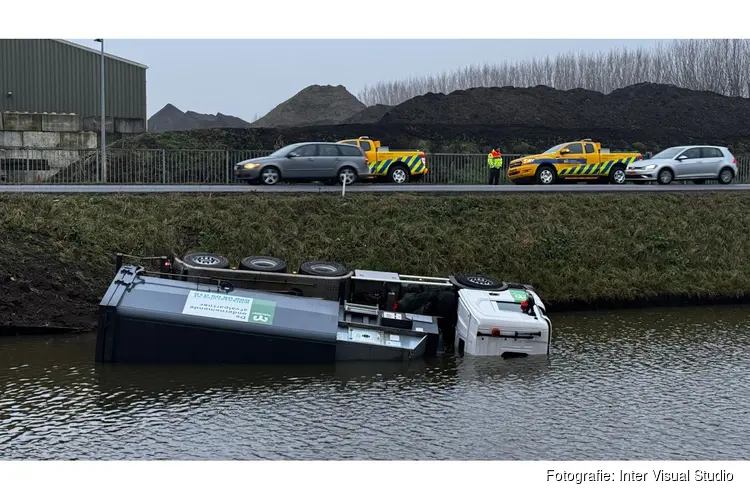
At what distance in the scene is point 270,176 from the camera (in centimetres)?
2636

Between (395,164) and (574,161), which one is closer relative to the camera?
(395,164)

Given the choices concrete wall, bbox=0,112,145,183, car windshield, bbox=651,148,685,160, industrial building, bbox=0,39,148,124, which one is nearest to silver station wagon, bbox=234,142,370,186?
car windshield, bbox=651,148,685,160

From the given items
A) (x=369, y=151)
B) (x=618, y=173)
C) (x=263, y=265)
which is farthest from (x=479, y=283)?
(x=618, y=173)

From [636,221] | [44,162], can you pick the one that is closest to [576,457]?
[636,221]

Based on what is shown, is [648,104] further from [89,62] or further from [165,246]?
[165,246]

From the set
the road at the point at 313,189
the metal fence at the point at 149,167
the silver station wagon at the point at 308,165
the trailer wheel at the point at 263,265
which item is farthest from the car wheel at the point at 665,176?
the trailer wheel at the point at 263,265

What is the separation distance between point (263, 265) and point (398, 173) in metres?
12.7

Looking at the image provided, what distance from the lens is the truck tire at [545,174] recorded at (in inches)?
1188

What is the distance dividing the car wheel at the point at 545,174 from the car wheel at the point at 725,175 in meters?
6.22

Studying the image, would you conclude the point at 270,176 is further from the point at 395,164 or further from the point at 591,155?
the point at 591,155

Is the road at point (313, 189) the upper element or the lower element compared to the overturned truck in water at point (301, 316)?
upper

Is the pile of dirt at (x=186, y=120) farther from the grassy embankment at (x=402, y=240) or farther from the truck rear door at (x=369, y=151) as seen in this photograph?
the grassy embankment at (x=402, y=240)

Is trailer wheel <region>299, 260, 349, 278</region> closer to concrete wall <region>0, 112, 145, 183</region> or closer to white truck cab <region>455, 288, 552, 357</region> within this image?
white truck cab <region>455, 288, 552, 357</region>

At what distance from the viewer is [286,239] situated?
2119 centimetres
